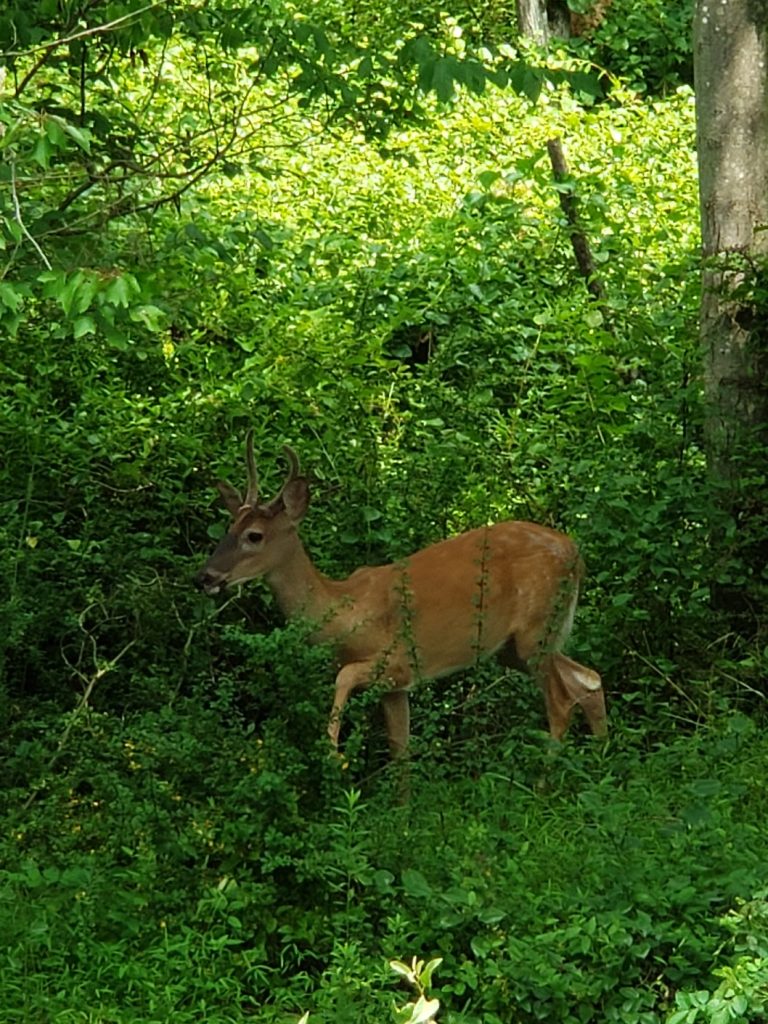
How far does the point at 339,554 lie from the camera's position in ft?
32.0

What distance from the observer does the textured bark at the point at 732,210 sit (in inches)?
374

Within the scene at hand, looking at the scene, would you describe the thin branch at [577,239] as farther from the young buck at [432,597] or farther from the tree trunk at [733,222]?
the young buck at [432,597]

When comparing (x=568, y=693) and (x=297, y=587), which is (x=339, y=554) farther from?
(x=568, y=693)

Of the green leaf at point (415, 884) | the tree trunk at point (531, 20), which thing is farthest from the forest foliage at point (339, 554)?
the tree trunk at point (531, 20)

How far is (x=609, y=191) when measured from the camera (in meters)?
14.5

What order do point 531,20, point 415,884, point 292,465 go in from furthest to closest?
point 531,20 → point 292,465 → point 415,884

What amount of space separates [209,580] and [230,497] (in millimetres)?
447

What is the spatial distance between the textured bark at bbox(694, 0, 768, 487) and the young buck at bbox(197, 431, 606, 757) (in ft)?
3.83

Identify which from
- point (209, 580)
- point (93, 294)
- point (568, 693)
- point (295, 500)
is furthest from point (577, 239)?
point (93, 294)

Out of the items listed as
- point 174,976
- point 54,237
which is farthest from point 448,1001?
point 54,237

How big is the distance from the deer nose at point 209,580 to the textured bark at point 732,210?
2371 mm

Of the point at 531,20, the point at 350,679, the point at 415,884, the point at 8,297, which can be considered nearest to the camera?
the point at 415,884

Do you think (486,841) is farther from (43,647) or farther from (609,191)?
(609,191)

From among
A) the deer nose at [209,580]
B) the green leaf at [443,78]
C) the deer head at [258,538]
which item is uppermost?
the green leaf at [443,78]
